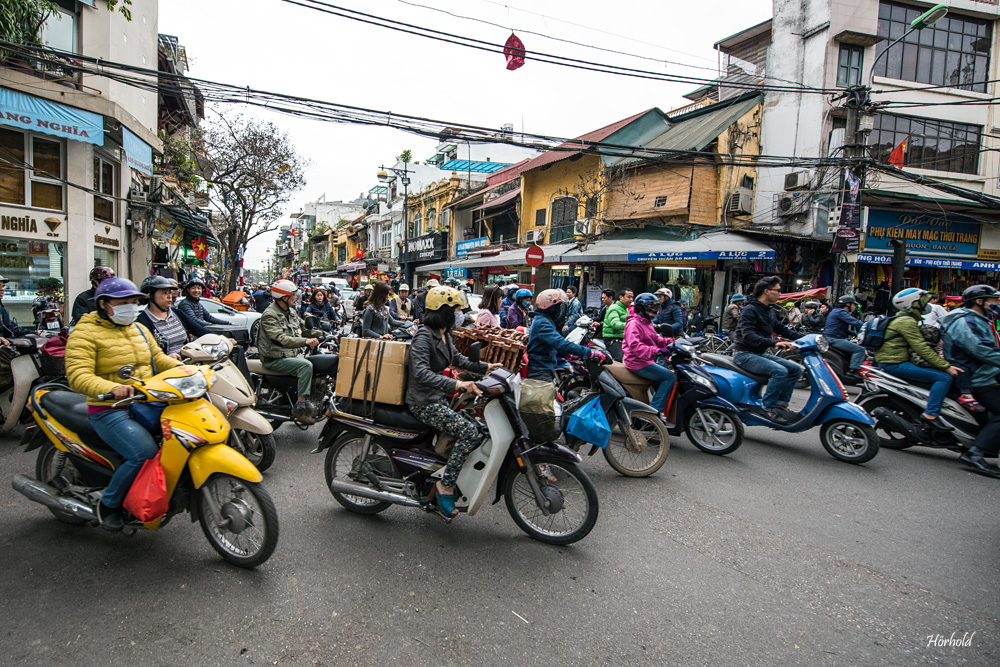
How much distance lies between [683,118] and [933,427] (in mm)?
18294

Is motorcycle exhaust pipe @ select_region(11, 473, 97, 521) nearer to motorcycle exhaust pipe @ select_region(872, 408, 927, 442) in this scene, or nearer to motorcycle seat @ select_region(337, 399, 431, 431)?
motorcycle seat @ select_region(337, 399, 431, 431)

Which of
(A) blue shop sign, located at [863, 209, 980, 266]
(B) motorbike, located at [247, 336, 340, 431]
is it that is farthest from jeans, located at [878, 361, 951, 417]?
(A) blue shop sign, located at [863, 209, 980, 266]

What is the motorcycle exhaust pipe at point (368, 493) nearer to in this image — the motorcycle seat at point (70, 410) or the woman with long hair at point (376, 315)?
the motorcycle seat at point (70, 410)

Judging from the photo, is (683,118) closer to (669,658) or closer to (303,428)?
(303,428)

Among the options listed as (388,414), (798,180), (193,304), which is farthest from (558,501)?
(798,180)

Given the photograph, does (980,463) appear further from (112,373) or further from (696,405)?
(112,373)

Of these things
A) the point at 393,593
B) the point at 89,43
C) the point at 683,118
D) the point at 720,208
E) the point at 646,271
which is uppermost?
the point at 683,118

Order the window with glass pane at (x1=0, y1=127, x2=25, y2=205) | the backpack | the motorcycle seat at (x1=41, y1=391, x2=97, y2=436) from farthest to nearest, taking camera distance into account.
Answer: the window with glass pane at (x1=0, y1=127, x2=25, y2=205) → the backpack → the motorcycle seat at (x1=41, y1=391, x2=97, y2=436)

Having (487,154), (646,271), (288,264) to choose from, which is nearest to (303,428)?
(646,271)

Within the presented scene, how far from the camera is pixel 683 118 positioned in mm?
21141

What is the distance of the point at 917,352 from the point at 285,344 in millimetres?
6719

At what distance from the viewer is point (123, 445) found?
10.1 feet

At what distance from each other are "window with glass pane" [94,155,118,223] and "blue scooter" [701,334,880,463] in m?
15.0

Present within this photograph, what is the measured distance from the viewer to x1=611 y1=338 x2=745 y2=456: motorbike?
18.8 ft
